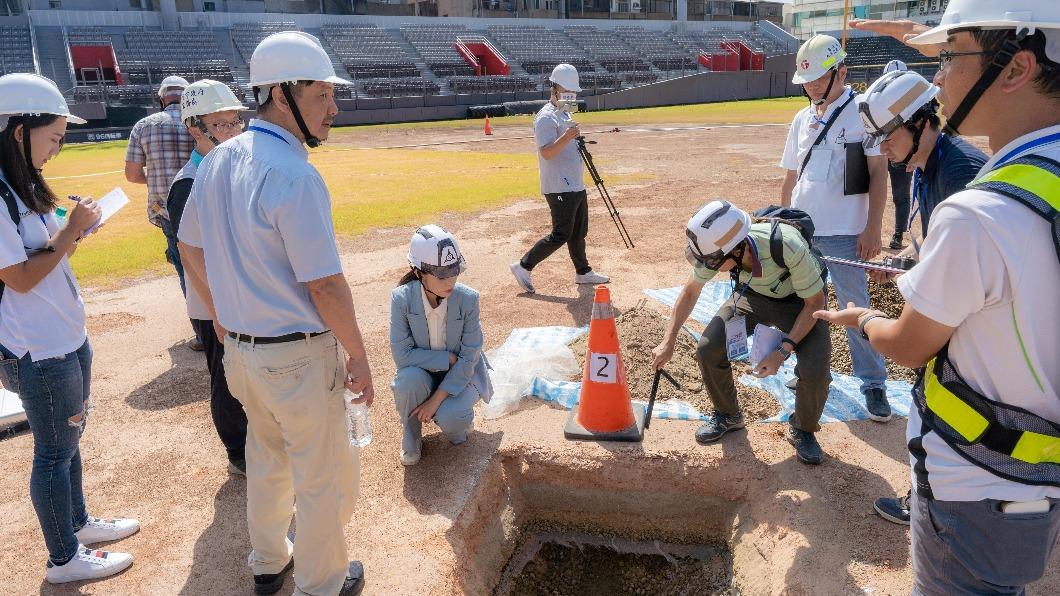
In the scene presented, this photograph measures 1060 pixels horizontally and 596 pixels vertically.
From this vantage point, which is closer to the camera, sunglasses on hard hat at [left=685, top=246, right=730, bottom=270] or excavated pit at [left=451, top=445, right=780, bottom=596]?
sunglasses on hard hat at [left=685, top=246, right=730, bottom=270]

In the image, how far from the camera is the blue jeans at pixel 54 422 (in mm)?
2949

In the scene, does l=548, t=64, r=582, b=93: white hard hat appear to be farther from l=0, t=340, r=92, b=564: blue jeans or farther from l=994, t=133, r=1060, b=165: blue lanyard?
l=994, t=133, r=1060, b=165: blue lanyard

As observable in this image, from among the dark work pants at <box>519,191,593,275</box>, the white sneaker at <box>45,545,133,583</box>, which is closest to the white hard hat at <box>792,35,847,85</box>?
the dark work pants at <box>519,191,593,275</box>

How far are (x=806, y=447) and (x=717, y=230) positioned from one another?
1489 mm

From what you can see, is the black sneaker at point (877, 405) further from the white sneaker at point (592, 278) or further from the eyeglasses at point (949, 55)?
the white sneaker at point (592, 278)

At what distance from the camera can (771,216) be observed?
385 centimetres

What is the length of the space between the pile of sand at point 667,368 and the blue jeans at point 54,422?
333 cm

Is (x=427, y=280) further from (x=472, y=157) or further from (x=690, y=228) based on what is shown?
(x=472, y=157)

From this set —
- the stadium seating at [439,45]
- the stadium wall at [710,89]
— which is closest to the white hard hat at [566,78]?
the stadium wall at [710,89]

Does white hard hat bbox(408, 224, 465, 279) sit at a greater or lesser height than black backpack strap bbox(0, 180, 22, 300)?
lesser

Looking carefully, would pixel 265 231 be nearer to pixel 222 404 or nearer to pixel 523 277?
pixel 222 404

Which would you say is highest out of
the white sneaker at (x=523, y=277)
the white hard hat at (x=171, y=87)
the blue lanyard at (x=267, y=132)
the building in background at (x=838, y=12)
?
the building in background at (x=838, y=12)

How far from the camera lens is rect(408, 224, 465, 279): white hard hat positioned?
3.76 meters

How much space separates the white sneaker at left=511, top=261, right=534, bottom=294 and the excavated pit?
3133mm
